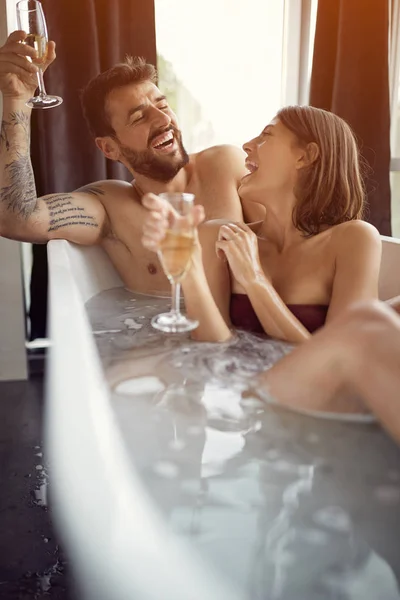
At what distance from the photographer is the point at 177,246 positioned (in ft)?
3.59

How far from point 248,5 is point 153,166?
47.6 inches

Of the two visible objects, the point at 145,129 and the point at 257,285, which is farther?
the point at 145,129

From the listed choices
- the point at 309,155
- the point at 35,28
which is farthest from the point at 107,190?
the point at 309,155

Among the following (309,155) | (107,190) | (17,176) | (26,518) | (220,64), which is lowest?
(26,518)

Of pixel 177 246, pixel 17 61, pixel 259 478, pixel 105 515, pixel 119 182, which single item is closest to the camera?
pixel 105 515

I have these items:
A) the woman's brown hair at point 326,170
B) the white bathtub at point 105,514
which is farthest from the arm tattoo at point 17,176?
the white bathtub at point 105,514

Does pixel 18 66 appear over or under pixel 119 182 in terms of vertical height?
over

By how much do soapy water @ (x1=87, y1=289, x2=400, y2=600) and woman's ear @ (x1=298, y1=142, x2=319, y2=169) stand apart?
51 cm

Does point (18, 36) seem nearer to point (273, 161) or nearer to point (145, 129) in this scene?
point (145, 129)

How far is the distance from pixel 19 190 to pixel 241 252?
0.78 m

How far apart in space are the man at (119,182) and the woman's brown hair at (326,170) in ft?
1.94

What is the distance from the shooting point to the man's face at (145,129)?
210 cm

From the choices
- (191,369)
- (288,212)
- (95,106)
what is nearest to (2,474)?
(191,369)

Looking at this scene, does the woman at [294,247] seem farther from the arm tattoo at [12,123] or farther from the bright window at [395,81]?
the bright window at [395,81]
